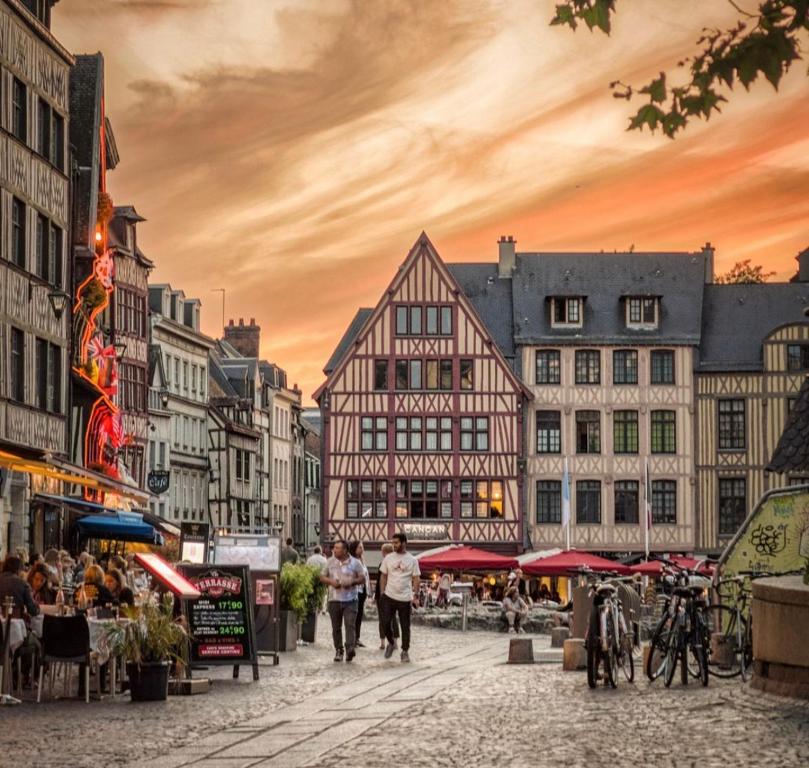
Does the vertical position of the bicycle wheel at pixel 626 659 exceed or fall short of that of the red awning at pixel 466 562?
it falls short

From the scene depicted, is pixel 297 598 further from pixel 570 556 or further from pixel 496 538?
pixel 496 538

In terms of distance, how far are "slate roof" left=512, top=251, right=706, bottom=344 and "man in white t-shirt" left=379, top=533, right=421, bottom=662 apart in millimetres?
43732

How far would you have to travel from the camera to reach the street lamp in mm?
35844

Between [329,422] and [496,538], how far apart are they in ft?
23.0

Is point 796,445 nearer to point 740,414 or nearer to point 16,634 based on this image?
point 16,634

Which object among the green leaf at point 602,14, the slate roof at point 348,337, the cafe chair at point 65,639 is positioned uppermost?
the slate roof at point 348,337

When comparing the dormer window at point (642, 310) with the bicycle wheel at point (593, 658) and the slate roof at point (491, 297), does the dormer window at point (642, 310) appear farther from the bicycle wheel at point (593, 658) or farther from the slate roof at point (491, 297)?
the bicycle wheel at point (593, 658)

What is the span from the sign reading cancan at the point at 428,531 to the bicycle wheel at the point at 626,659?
4689 cm

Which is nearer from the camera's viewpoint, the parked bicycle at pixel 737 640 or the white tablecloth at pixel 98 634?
the white tablecloth at pixel 98 634

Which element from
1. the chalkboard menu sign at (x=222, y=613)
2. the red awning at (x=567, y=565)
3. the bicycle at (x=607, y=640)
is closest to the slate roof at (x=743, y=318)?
the red awning at (x=567, y=565)

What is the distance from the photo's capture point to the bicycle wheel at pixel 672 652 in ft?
57.8

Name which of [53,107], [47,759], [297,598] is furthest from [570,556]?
[47,759]

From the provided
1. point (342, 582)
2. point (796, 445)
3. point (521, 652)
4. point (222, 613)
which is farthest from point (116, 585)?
point (796, 445)

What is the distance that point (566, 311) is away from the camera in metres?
68.3
